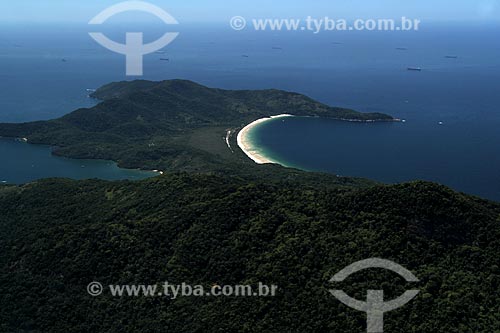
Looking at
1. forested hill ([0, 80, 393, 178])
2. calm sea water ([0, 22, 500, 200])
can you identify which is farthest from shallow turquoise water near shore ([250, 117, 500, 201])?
forested hill ([0, 80, 393, 178])

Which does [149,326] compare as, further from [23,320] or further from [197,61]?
[197,61]

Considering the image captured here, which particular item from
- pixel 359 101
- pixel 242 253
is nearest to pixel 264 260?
pixel 242 253

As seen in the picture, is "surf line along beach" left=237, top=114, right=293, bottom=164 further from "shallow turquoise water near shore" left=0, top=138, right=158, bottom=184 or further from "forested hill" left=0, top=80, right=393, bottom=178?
"shallow turquoise water near shore" left=0, top=138, right=158, bottom=184

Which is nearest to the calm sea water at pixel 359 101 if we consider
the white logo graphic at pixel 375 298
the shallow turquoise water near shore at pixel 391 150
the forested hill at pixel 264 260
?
the shallow turquoise water near shore at pixel 391 150

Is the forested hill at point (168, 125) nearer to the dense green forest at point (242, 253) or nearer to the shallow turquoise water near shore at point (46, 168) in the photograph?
the shallow turquoise water near shore at point (46, 168)

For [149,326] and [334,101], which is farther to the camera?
[334,101]

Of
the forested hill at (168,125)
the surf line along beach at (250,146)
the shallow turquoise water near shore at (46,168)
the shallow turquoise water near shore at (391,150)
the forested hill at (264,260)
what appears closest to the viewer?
the forested hill at (264,260)

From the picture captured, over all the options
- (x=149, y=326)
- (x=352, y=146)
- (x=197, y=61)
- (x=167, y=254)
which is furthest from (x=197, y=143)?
(x=197, y=61)

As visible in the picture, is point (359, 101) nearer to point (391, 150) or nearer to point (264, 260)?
point (391, 150)
